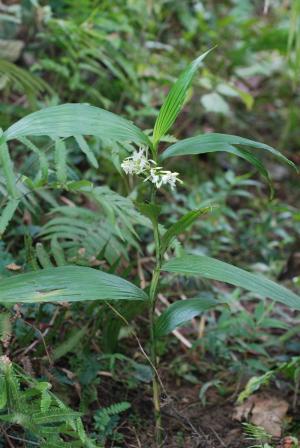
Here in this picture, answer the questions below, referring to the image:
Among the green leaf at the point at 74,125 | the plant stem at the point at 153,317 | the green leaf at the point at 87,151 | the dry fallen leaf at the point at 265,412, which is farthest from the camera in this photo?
the dry fallen leaf at the point at 265,412

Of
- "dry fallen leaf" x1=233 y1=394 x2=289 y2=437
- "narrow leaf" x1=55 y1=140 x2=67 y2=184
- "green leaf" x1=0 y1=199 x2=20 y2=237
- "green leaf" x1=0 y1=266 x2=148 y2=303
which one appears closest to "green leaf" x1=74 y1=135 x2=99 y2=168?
"narrow leaf" x1=55 y1=140 x2=67 y2=184

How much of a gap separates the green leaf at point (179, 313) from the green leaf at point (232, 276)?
11 cm

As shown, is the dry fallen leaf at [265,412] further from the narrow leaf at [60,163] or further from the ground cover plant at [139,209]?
the narrow leaf at [60,163]

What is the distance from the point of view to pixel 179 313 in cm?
121

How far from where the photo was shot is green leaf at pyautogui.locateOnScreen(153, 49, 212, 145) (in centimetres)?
113

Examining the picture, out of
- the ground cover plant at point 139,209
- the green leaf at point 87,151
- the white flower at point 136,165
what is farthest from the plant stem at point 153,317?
the green leaf at point 87,151

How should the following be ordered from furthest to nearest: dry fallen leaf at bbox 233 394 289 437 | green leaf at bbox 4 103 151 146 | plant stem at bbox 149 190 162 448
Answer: dry fallen leaf at bbox 233 394 289 437 → plant stem at bbox 149 190 162 448 → green leaf at bbox 4 103 151 146

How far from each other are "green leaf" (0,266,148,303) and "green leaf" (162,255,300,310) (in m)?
0.11

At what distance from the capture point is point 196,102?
2977 mm

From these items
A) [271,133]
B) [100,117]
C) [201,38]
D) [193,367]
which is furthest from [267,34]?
[100,117]

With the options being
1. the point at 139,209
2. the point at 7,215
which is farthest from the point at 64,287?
the point at 7,215

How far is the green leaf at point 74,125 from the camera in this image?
105 centimetres

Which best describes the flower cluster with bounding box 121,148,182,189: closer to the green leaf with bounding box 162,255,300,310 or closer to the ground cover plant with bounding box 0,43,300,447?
the ground cover plant with bounding box 0,43,300,447

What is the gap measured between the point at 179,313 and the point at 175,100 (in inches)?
16.7
